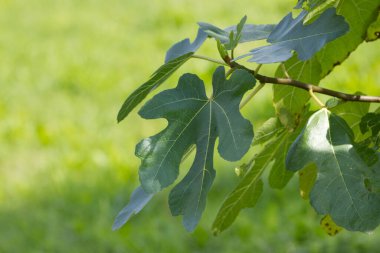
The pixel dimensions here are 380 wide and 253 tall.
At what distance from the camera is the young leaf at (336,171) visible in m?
1.22

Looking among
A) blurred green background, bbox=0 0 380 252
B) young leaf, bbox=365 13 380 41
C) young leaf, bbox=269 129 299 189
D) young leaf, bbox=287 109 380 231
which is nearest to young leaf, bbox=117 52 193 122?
young leaf, bbox=287 109 380 231

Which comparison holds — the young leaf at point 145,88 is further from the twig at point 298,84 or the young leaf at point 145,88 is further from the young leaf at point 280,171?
the young leaf at point 280,171

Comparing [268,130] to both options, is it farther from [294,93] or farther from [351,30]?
[351,30]

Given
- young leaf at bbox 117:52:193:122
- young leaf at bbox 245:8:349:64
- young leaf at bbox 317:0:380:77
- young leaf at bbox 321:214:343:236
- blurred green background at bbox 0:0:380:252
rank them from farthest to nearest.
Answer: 1. blurred green background at bbox 0:0:380:252
2. young leaf at bbox 321:214:343:236
3. young leaf at bbox 317:0:380:77
4. young leaf at bbox 117:52:193:122
5. young leaf at bbox 245:8:349:64

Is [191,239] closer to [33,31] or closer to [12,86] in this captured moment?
[12,86]

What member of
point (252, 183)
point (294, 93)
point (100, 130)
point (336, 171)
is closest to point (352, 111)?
point (294, 93)

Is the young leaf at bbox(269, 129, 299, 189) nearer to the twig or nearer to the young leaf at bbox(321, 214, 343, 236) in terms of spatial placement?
the young leaf at bbox(321, 214, 343, 236)

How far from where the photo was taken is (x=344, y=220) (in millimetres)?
1224

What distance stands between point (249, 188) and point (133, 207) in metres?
0.29

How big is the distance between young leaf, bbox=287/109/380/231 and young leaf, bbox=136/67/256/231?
0.34 feet

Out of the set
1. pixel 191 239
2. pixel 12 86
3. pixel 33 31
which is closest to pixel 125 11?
pixel 33 31

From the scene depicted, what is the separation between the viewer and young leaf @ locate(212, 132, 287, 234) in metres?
1.56

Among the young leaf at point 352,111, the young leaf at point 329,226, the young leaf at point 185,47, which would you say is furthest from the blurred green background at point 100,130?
the young leaf at point 185,47

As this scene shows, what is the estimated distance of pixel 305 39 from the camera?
123 centimetres
